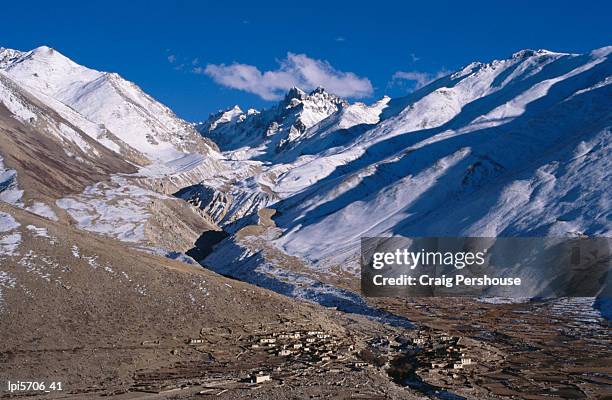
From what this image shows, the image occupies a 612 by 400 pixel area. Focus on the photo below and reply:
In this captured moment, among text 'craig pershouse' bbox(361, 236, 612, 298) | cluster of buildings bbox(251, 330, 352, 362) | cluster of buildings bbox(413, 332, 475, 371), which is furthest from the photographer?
text 'craig pershouse' bbox(361, 236, 612, 298)

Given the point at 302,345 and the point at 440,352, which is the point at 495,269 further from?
the point at 302,345

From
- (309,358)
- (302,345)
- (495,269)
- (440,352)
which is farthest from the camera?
(495,269)

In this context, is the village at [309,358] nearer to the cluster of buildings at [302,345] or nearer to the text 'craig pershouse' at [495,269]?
the cluster of buildings at [302,345]

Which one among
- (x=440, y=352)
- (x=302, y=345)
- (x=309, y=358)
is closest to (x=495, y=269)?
(x=440, y=352)

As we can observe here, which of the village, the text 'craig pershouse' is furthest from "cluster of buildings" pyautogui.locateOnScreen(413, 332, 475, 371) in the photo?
the text 'craig pershouse'

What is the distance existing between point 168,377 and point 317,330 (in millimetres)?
25145

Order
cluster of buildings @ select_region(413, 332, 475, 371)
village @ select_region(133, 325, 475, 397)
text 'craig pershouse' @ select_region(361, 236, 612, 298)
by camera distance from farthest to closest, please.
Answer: text 'craig pershouse' @ select_region(361, 236, 612, 298) < cluster of buildings @ select_region(413, 332, 475, 371) < village @ select_region(133, 325, 475, 397)

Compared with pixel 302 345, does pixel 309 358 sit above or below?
below

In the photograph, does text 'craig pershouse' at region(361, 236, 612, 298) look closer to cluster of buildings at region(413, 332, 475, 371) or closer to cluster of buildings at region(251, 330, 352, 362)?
cluster of buildings at region(413, 332, 475, 371)

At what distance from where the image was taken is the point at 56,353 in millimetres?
63438

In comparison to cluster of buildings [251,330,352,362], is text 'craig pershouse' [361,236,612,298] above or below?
above

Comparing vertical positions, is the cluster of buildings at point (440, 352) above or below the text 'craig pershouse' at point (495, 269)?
below

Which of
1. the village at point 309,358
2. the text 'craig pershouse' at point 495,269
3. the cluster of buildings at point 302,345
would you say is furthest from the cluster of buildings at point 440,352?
the text 'craig pershouse' at point 495,269

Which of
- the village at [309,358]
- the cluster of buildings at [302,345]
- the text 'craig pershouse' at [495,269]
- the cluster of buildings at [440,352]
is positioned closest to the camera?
the village at [309,358]
